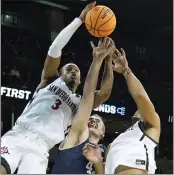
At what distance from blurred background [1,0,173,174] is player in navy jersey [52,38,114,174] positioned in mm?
6026

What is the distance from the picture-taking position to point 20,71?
32.9 feet

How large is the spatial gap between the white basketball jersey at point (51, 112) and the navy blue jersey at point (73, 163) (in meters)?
0.20

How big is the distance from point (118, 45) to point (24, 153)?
935 centimetres

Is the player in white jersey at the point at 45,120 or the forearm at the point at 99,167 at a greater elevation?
the player in white jersey at the point at 45,120

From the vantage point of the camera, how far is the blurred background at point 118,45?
9883 millimetres

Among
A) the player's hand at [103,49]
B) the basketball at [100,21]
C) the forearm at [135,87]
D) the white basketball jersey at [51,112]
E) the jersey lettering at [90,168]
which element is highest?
the basketball at [100,21]

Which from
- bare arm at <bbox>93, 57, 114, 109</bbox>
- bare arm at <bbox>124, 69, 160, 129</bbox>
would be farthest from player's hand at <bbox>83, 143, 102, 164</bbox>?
bare arm at <bbox>93, 57, 114, 109</bbox>

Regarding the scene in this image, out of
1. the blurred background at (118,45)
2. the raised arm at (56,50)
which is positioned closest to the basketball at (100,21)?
the raised arm at (56,50)

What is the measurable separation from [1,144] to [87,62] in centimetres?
778

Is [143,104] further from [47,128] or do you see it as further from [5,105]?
[5,105]

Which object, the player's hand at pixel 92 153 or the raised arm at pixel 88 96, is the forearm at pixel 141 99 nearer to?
the raised arm at pixel 88 96

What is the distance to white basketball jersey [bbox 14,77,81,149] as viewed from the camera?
3.25 meters

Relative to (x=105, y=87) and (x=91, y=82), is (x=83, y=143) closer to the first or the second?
(x=91, y=82)

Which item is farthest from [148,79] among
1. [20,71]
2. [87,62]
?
[20,71]
